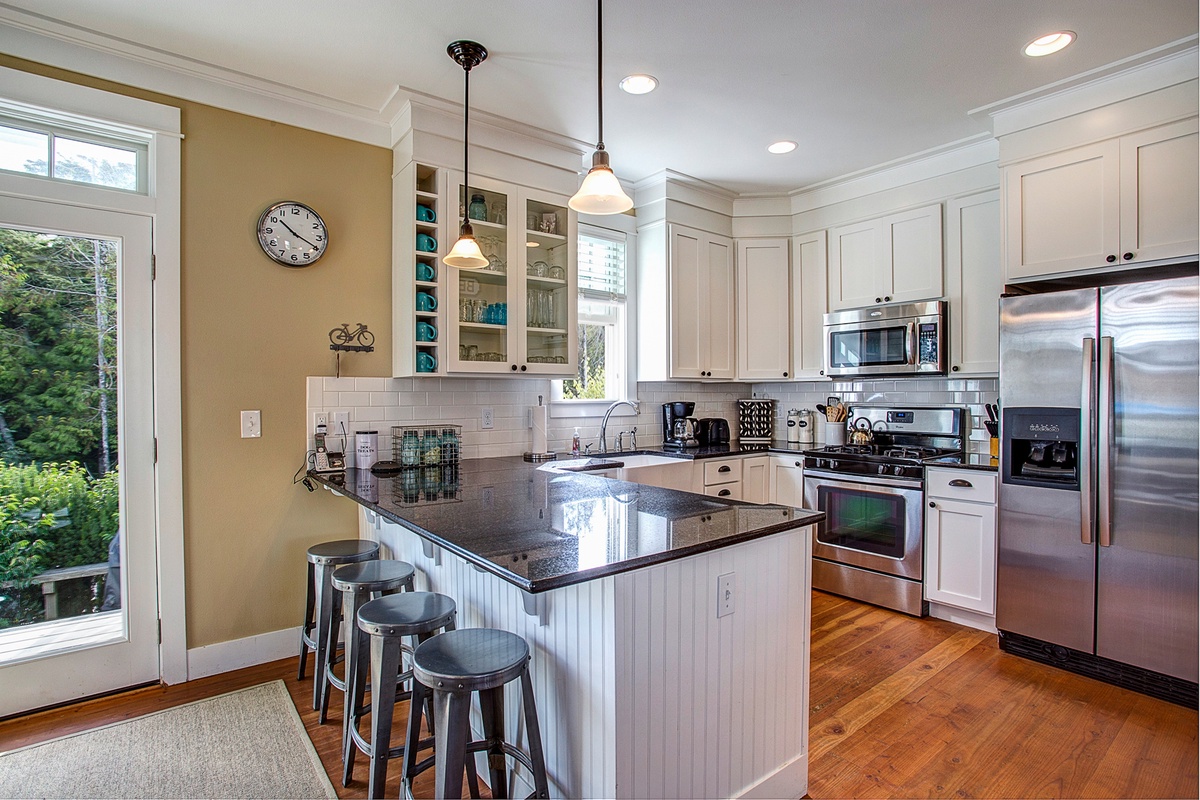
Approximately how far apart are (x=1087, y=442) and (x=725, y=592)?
2.02 m

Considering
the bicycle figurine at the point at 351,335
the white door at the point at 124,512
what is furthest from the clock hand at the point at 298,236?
the white door at the point at 124,512

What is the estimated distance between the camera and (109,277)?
246cm

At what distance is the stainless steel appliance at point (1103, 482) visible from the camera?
2.38 m

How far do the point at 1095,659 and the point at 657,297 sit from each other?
9.58 ft

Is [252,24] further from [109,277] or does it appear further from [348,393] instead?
[348,393]

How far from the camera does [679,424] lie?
421 centimetres

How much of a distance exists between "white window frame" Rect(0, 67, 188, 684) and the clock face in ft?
1.12

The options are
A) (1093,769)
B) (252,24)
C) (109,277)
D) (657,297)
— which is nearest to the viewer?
(1093,769)

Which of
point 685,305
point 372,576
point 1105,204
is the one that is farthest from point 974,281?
point 372,576

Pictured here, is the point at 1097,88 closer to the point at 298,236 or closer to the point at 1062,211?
the point at 1062,211

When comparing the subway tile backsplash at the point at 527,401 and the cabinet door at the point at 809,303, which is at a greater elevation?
the cabinet door at the point at 809,303

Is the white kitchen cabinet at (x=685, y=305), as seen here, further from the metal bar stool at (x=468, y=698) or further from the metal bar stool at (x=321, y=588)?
the metal bar stool at (x=468, y=698)

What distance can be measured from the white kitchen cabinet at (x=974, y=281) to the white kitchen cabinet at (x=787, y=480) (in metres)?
1.07

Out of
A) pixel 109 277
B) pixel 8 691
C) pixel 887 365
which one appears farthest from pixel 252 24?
pixel 887 365
